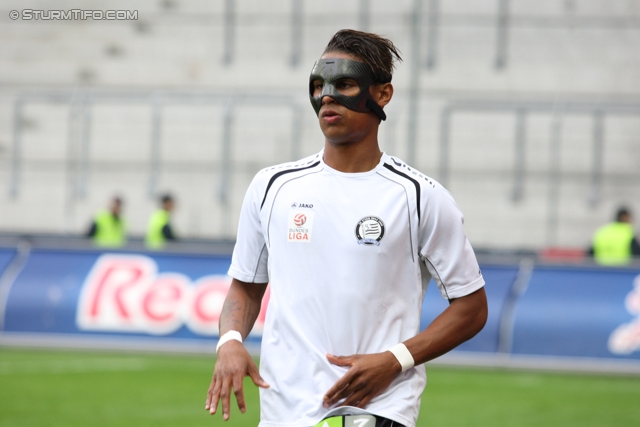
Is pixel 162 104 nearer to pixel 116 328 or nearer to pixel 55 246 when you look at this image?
pixel 55 246

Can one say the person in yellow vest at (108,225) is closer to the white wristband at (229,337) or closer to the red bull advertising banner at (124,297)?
the red bull advertising banner at (124,297)

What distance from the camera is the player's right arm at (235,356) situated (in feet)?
11.5

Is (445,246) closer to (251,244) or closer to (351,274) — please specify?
(351,274)

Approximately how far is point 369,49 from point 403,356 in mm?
1065

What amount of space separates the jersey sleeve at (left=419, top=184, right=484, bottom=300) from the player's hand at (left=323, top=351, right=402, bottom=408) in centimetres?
35

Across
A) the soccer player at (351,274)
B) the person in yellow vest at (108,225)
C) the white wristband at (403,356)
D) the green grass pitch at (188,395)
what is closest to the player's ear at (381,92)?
the soccer player at (351,274)

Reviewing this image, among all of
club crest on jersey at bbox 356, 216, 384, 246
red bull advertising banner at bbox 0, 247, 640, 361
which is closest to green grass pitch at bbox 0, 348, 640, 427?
red bull advertising banner at bbox 0, 247, 640, 361

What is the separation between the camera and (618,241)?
16609 mm

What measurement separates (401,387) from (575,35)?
1807cm

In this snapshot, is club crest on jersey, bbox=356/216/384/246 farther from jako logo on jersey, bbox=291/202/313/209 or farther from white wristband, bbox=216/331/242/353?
white wristband, bbox=216/331/242/353

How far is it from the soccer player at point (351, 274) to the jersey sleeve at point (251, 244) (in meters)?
0.01

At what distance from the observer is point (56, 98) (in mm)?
20188

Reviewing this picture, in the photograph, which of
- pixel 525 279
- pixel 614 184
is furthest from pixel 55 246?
pixel 614 184

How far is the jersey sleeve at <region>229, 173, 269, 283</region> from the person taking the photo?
3795 mm
